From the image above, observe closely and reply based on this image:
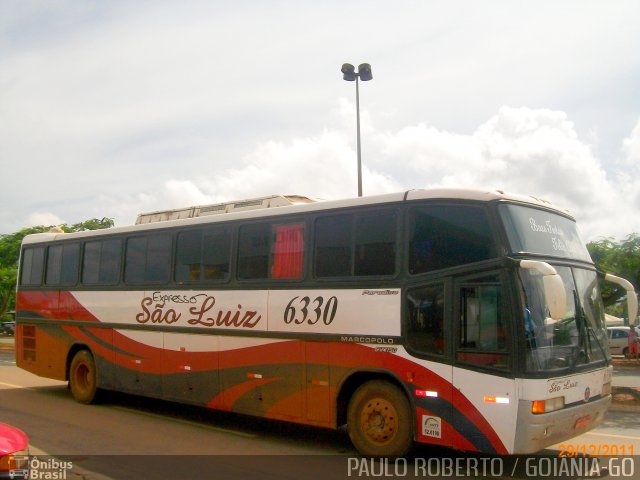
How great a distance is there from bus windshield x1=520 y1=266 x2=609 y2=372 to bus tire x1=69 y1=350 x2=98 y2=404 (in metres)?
9.30

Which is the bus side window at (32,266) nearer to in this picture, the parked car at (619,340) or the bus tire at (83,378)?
the bus tire at (83,378)

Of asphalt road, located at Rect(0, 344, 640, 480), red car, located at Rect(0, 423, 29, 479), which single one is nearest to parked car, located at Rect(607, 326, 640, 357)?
asphalt road, located at Rect(0, 344, 640, 480)

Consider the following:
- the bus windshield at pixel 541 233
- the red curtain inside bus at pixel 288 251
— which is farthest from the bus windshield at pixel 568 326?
the red curtain inside bus at pixel 288 251

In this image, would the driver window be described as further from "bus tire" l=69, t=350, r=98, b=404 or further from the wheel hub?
"bus tire" l=69, t=350, r=98, b=404

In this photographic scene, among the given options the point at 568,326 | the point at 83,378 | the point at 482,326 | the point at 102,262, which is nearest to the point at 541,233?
the point at 568,326

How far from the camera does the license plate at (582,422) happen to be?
7773mm

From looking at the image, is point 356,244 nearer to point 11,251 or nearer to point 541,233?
point 541,233

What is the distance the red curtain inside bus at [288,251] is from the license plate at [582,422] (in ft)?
13.5

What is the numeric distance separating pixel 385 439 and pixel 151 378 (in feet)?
17.4

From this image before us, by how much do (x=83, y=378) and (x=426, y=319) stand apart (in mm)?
8664

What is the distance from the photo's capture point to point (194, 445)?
962 centimetres

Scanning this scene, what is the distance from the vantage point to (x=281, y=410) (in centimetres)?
961

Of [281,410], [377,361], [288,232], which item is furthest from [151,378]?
[377,361]

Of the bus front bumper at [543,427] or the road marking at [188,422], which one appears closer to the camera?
the bus front bumper at [543,427]
